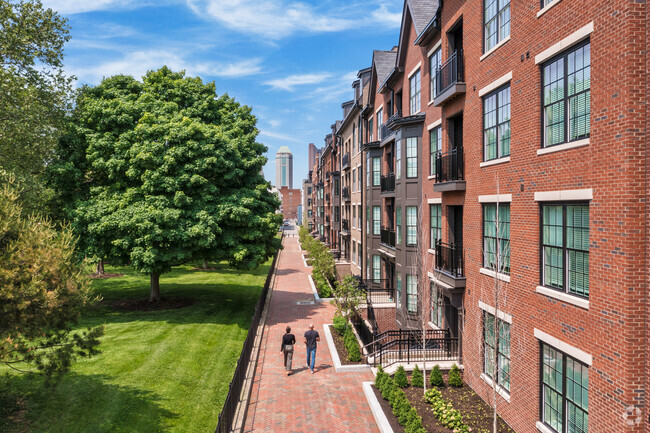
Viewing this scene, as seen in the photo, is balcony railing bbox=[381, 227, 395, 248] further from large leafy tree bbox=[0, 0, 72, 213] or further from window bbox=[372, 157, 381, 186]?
large leafy tree bbox=[0, 0, 72, 213]

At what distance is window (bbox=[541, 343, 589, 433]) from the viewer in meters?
8.24

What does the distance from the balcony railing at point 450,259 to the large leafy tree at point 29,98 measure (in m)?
18.7

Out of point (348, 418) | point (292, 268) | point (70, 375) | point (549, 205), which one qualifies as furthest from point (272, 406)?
point (292, 268)

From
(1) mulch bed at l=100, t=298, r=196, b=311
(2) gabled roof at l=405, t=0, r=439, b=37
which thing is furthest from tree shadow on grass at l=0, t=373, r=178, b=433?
(2) gabled roof at l=405, t=0, r=439, b=37

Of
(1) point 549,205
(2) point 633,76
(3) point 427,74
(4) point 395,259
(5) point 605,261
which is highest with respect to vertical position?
(3) point 427,74

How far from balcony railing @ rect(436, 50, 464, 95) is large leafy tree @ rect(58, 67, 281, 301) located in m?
11.9

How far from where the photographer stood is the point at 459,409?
11.9 m

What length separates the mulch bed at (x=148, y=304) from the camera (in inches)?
998

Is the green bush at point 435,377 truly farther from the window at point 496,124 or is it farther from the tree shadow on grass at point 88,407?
the tree shadow on grass at point 88,407

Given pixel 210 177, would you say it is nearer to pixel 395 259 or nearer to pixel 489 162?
pixel 395 259

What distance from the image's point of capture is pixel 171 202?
2166cm

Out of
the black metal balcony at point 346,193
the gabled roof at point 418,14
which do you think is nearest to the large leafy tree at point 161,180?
the gabled roof at point 418,14

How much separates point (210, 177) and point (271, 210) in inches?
164

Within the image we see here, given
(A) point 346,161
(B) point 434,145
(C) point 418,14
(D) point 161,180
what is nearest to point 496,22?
(B) point 434,145
